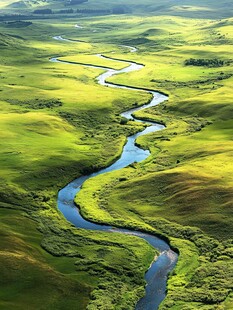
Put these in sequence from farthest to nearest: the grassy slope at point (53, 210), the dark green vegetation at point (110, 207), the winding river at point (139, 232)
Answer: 1. the grassy slope at point (53, 210)
2. the dark green vegetation at point (110, 207)
3. the winding river at point (139, 232)

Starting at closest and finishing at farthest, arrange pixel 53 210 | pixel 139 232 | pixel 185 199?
1. pixel 139 232
2. pixel 185 199
3. pixel 53 210

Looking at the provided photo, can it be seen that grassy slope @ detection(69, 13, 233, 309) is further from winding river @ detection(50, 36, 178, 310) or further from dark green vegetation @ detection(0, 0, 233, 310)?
winding river @ detection(50, 36, 178, 310)

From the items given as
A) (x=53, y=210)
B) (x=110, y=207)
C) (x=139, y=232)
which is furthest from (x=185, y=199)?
(x=53, y=210)

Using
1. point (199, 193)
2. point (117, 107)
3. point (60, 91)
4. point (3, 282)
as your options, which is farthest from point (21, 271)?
point (60, 91)

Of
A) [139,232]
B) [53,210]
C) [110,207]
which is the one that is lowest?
[139,232]

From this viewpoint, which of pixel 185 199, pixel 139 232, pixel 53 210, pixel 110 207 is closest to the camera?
pixel 139 232

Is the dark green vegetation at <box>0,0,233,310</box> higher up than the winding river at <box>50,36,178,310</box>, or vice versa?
the dark green vegetation at <box>0,0,233,310</box>

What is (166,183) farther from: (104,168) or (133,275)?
(133,275)

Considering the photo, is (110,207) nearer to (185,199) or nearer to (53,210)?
(53,210)

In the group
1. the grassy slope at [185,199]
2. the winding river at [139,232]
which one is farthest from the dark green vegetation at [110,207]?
the winding river at [139,232]

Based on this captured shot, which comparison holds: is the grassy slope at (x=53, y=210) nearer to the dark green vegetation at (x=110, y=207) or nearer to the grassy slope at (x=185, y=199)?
the dark green vegetation at (x=110, y=207)

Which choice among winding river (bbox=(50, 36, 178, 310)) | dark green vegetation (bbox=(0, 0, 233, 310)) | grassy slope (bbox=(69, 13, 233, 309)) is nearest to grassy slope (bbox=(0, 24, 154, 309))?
dark green vegetation (bbox=(0, 0, 233, 310))

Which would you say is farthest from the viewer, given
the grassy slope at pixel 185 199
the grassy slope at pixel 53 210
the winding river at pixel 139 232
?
the grassy slope at pixel 185 199
